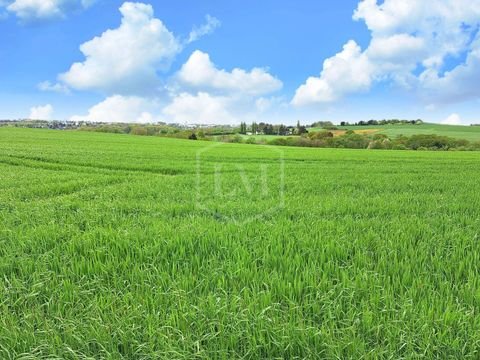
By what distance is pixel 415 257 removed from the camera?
4.13 metres

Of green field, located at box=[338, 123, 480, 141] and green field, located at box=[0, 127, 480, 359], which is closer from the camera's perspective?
green field, located at box=[0, 127, 480, 359]

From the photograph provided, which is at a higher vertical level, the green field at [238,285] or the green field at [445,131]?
the green field at [445,131]

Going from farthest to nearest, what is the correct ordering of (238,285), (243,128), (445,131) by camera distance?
(445,131), (243,128), (238,285)

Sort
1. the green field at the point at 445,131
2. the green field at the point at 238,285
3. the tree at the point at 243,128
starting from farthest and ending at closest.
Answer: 1. the green field at the point at 445,131
2. the tree at the point at 243,128
3. the green field at the point at 238,285

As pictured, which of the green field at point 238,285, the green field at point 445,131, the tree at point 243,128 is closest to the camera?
the green field at point 238,285

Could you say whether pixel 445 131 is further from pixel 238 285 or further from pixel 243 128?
pixel 238 285

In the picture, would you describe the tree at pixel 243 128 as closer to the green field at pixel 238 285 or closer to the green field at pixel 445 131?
the green field at pixel 445 131

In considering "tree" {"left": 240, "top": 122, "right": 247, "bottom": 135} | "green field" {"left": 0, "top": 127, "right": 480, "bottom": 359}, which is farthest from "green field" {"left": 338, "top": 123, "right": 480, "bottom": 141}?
"green field" {"left": 0, "top": 127, "right": 480, "bottom": 359}

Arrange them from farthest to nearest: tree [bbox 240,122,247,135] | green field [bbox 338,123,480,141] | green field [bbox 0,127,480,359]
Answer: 1. green field [bbox 338,123,480,141]
2. tree [bbox 240,122,247,135]
3. green field [bbox 0,127,480,359]

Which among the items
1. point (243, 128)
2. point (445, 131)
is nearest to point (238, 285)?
point (243, 128)

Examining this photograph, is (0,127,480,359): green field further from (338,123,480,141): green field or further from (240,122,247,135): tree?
(338,123,480,141): green field

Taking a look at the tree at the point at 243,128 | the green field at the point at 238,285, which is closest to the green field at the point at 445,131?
the tree at the point at 243,128

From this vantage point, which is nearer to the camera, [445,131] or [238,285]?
[238,285]

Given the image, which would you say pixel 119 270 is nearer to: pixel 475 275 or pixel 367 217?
pixel 475 275
